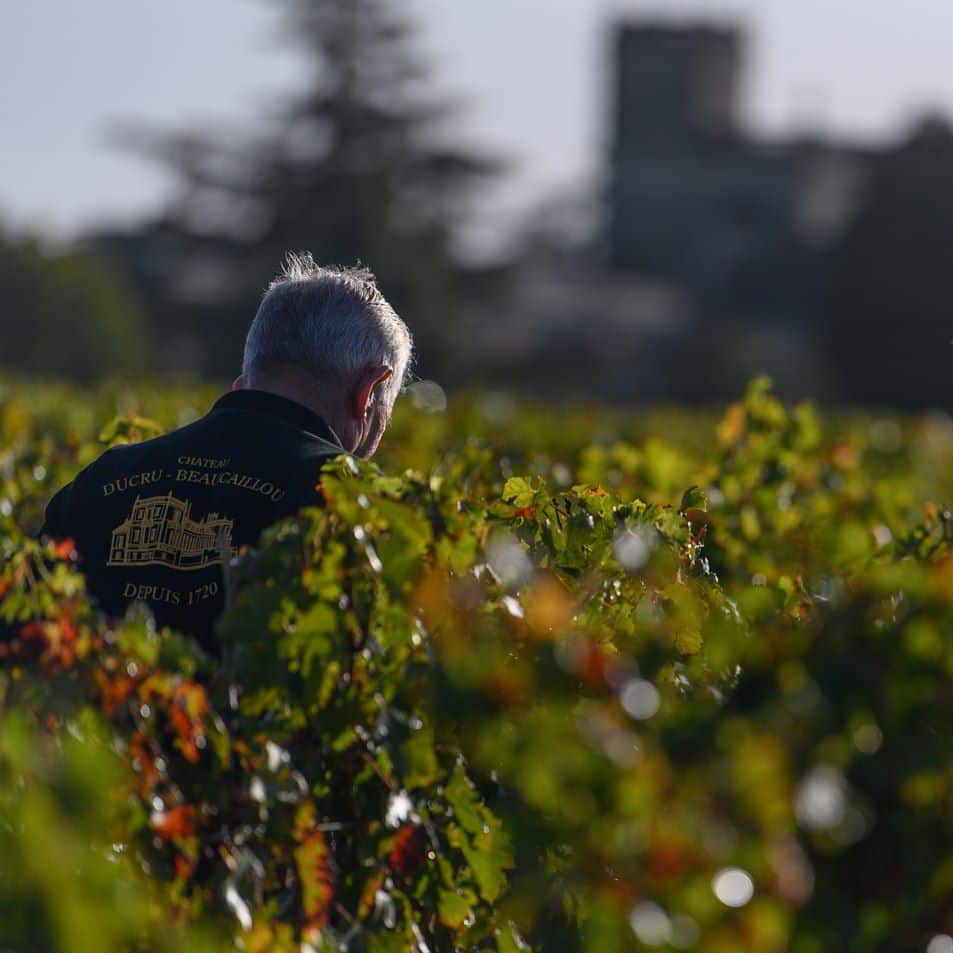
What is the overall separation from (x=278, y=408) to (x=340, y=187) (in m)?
46.4

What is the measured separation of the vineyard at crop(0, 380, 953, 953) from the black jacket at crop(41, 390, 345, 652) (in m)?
0.27

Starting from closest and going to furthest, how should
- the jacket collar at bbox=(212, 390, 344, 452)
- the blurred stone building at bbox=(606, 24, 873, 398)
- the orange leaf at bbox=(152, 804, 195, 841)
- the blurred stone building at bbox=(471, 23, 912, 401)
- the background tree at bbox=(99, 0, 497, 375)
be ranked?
the orange leaf at bbox=(152, 804, 195, 841) < the jacket collar at bbox=(212, 390, 344, 452) < the background tree at bbox=(99, 0, 497, 375) < the blurred stone building at bbox=(471, 23, 912, 401) < the blurred stone building at bbox=(606, 24, 873, 398)

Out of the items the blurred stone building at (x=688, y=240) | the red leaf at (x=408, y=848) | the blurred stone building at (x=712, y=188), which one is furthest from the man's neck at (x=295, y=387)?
the blurred stone building at (x=712, y=188)

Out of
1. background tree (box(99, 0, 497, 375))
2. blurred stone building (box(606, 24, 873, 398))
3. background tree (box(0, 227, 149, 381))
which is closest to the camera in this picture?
background tree (box(99, 0, 497, 375))

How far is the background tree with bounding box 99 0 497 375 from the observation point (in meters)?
49.7

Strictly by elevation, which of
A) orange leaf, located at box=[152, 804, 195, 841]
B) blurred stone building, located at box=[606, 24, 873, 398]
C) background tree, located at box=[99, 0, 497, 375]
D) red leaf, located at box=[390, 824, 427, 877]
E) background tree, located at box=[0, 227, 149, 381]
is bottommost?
blurred stone building, located at box=[606, 24, 873, 398]

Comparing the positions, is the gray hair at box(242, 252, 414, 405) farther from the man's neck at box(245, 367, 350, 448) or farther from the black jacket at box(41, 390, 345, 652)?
the black jacket at box(41, 390, 345, 652)

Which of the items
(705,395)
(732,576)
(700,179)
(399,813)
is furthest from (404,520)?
(700,179)

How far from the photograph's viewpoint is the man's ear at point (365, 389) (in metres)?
4.14

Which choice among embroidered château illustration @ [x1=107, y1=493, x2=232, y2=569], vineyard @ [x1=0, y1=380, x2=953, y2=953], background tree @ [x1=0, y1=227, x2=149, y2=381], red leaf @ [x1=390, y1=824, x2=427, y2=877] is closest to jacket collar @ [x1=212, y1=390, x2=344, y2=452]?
embroidered château illustration @ [x1=107, y1=493, x2=232, y2=569]

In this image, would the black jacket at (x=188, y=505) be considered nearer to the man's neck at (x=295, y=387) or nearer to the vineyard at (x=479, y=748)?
the man's neck at (x=295, y=387)

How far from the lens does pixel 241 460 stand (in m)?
3.77

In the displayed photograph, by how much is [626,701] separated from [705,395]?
65246 millimetres

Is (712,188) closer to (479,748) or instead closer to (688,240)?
(688,240)
